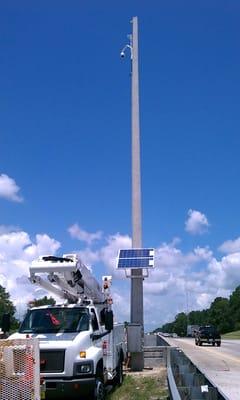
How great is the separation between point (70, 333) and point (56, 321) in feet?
2.39

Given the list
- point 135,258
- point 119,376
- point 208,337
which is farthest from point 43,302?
point 208,337

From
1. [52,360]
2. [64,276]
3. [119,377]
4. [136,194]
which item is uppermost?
[136,194]

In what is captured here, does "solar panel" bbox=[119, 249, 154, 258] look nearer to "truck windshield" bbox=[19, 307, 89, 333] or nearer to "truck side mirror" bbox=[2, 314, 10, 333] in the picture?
"truck side mirror" bbox=[2, 314, 10, 333]

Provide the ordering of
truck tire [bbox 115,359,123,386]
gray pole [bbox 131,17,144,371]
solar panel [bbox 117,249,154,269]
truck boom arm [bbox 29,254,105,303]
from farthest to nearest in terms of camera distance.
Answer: gray pole [bbox 131,17,144,371], solar panel [bbox 117,249,154,269], truck tire [bbox 115,359,123,386], truck boom arm [bbox 29,254,105,303]

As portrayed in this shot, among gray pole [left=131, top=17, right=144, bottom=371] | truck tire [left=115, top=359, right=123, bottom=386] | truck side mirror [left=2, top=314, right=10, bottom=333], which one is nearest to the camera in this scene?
truck side mirror [left=2, top=314, right=10, bottom=333]

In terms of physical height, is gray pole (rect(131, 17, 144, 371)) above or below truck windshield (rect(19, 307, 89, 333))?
above

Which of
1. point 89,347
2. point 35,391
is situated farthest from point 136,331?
point 35,391

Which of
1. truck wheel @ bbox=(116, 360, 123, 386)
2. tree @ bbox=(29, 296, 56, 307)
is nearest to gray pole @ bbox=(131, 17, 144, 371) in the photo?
truck wheel @ bbox=(116, 360, 123, 386)

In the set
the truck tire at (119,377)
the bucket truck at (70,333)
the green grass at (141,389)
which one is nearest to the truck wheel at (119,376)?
the truck tire at (119,377)

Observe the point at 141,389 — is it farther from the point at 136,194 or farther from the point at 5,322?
the point at 136,194

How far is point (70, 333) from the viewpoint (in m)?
13.5

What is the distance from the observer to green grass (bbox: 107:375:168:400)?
15.7m

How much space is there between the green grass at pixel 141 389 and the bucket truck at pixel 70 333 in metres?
0.68

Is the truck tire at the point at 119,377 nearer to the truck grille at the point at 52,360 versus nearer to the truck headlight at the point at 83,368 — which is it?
the truck headlight at the point at 83,368
